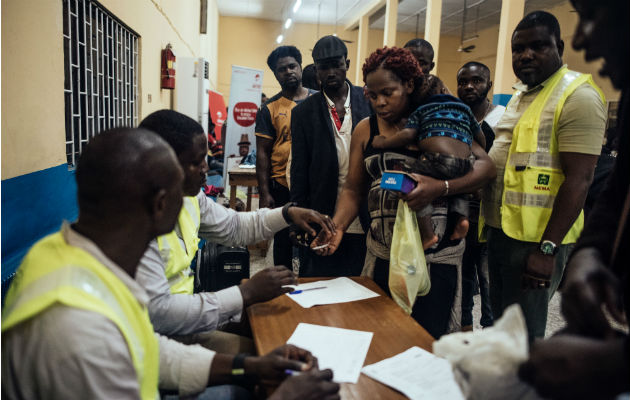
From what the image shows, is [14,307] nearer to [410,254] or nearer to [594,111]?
[410,254]

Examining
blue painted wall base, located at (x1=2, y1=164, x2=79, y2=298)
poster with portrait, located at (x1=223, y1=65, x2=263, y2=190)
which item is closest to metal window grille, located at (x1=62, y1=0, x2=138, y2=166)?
blue painted wall base, located at (x1=2, y1=164, x2=79, y2=298)

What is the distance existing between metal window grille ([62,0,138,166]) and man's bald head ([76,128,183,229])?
177 cm

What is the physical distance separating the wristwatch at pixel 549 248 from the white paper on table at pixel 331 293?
0.64 m

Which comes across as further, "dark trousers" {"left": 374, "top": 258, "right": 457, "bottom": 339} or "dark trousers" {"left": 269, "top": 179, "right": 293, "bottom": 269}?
"dark trousers" {"left": 269, "top": 179, "right": 293, "bottom": 269}

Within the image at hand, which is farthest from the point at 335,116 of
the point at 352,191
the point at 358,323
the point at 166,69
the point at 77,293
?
the point at 166,69

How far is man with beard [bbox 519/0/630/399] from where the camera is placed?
48cm

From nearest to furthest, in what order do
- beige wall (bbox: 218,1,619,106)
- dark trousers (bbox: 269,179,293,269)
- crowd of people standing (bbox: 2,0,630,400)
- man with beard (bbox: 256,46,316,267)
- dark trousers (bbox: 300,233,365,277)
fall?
crowd of people standing (bbox: 2,0,630,400)
dark trousers (bbox: 300,233,365,277)
dark trousers (bbox: 269,179,293,269)
man with beard (bbox: 256,46,316,267)
beige wall (bbox: 218,1,619,106)

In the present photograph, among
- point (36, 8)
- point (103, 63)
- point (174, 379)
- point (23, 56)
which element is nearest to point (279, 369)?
point (174, 379)

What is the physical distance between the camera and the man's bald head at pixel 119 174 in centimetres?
83

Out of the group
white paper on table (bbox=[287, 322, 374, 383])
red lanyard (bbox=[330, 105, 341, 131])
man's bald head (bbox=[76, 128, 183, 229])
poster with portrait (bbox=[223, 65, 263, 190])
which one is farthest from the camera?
poster with portrait (bbox=[223, 65, 263, 190])

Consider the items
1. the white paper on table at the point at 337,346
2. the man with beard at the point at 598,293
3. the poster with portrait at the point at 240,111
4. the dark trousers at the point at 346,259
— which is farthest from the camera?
the poster with portrait at the point at 240,111

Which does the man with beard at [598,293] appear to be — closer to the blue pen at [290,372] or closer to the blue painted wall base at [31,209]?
the blue pen at [290,372]

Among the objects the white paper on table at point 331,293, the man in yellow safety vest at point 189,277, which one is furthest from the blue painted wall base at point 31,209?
the white paper on table at point 331,293

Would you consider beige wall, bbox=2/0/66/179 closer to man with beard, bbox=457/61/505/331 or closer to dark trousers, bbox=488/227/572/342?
dark trousers, bbox=488/227/572/342
